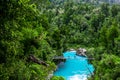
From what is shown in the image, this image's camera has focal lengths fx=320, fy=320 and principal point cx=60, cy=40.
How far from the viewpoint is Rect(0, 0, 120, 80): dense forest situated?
23.9ft

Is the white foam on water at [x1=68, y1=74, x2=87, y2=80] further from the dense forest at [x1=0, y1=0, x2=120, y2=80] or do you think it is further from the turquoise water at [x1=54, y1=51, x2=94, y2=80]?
the dense forest at [x1=0, y1=0, x2=120, y2=80]

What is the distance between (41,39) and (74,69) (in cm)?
1821

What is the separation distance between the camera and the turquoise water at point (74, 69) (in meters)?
26.1

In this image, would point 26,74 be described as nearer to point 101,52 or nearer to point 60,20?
point 101,52

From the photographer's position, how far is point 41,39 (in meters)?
11.2

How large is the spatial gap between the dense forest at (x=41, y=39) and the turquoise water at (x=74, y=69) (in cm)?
158

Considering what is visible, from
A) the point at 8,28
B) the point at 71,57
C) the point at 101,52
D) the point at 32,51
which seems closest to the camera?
the point at 8,28

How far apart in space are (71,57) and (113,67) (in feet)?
58.2

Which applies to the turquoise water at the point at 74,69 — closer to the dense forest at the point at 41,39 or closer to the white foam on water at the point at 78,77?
the white foam on water at the point at 78,77

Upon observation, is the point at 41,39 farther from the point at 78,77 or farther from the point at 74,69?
the point at 74,69

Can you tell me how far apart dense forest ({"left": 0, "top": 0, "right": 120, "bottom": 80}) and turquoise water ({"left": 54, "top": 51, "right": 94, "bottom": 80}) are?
158 cm

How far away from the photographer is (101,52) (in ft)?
76.4

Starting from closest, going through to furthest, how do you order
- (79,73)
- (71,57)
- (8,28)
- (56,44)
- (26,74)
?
(8,28) → (26,74) → (79,73) → (56,44) → (71,57)

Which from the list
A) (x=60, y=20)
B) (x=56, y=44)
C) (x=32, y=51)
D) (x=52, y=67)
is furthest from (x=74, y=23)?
(x=32, y=51)
